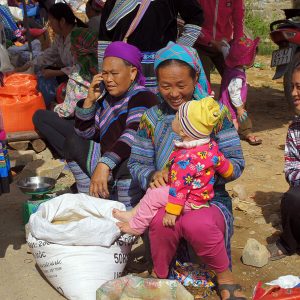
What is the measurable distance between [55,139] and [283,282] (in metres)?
3.12

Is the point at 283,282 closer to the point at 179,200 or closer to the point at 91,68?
the point at 179,200

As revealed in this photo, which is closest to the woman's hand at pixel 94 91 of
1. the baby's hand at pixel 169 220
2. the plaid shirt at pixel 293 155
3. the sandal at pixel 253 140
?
the baby's hand at pixel 169 220

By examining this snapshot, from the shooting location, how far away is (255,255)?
354 centimetres

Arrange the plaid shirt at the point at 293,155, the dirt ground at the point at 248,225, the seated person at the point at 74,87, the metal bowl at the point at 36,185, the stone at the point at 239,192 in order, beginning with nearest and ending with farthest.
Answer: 1. the dirt ground at the point at 248,225
2. the plaid shirt at the point at 293,155
3. the metal bowl at the point at 36,185
4. the stone at the point at 239,192
5. the seated person at the point at 74,87

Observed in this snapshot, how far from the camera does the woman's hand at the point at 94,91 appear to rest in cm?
378

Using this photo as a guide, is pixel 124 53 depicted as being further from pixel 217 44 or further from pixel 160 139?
pixel 217 44

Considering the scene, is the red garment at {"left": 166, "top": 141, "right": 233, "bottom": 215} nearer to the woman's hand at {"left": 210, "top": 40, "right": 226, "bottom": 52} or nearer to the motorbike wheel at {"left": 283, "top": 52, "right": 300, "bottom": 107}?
the woman's hand at {"left": 210, "top": 40, "right": 226, "bottom": 52}

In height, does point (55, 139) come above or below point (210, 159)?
below

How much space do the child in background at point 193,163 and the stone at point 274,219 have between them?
4.21 ft

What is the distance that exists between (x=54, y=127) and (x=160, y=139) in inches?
97.5

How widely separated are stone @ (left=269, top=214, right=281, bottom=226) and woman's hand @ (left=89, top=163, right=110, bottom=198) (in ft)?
4.38

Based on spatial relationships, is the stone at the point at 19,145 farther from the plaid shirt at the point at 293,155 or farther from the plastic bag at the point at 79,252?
the plaid shirt at the point at 293,155

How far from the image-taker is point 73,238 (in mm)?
3139

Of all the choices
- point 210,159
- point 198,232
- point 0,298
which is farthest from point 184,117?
point 0,298
